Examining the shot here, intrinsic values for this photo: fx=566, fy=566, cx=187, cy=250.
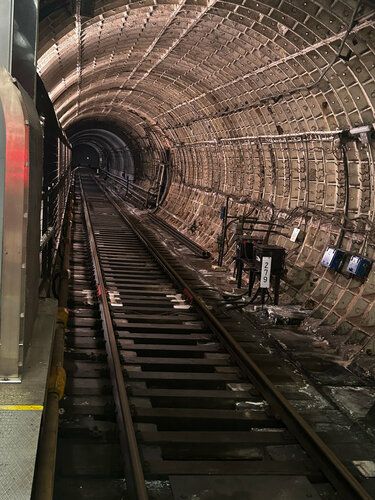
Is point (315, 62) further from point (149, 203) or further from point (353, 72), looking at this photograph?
point (149, 203)

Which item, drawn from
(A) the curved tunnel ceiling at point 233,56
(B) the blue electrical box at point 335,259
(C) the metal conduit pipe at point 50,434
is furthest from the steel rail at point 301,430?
(A) the curved tunnel ceiling at point 233,56

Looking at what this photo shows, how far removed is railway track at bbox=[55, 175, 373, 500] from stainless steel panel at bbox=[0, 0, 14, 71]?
306cm

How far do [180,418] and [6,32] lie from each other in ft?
12.5

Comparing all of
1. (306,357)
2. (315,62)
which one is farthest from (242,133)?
(306,357)

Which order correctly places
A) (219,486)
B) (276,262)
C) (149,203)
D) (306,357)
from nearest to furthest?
(219,486), (306,357), (276,262), (149,203)

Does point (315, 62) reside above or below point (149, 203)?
above

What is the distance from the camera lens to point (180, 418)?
18.4ft

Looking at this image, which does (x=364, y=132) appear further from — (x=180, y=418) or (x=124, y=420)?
(x=124, y=420)

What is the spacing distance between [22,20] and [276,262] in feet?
24.4

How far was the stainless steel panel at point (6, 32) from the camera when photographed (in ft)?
11.7

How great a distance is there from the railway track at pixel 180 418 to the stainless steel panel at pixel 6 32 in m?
3.06

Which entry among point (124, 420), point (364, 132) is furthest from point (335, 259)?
point (124, 420)

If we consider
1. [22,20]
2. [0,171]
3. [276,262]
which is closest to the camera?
[0,171]

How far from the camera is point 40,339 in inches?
181
